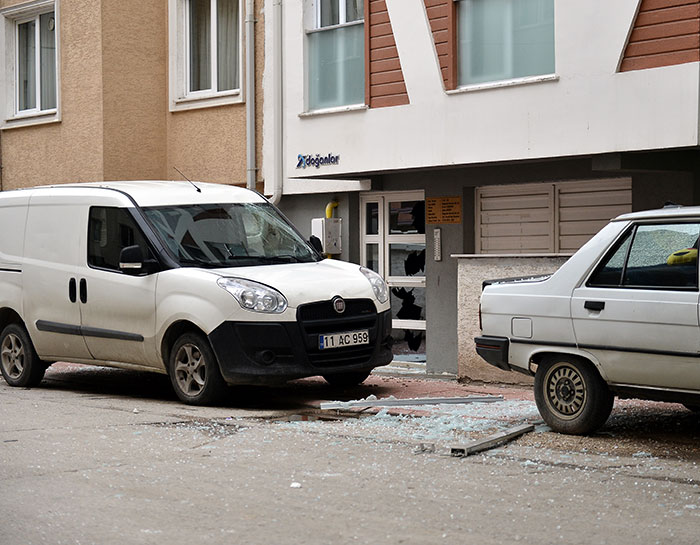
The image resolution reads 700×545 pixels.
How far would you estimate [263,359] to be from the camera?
10406 mm

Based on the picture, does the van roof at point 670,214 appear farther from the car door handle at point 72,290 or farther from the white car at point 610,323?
the car door handle at point 72,290

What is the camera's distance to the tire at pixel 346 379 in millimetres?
11750

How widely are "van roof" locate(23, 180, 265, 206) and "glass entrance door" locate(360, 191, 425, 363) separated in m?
4.57

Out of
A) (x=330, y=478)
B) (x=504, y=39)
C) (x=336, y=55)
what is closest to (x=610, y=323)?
(x=330, y=478)

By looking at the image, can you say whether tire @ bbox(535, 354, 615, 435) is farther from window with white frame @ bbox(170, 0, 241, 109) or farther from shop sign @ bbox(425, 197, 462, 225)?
window with white frame @ bbox(170, 0, 241, 109)

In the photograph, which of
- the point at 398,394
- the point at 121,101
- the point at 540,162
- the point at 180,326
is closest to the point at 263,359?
the point at 180,326

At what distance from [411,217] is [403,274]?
0.82 meters

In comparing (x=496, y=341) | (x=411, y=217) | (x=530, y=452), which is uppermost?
(x=411, y=217)

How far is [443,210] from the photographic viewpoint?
52.2 feet

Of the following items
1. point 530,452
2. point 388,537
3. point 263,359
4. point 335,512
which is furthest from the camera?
point 263,359

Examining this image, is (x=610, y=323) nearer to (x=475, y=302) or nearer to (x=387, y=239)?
(x=475, y=302)

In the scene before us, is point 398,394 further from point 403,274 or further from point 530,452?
point 403,274

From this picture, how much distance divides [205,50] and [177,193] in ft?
27.1

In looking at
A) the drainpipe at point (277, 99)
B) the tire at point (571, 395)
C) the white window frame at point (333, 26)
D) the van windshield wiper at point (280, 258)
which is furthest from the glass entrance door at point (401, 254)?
the tire at point (571, 395)
